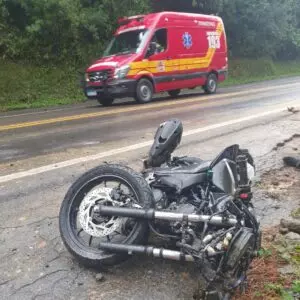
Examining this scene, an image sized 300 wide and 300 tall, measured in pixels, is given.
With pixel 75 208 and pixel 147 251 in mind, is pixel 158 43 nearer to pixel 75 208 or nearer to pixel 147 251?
pixel 75 208

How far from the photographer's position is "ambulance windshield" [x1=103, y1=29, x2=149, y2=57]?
1337 centimetres

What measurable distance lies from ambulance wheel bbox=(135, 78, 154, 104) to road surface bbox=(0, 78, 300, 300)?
143 centimetres

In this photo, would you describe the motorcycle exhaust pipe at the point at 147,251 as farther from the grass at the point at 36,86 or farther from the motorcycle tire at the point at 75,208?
the grass at the point at 36,86

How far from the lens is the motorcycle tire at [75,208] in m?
2.92

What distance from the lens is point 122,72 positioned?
42.4 ft

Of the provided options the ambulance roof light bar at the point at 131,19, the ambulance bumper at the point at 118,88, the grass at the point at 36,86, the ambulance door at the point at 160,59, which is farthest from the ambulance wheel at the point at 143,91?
the grass at the point at 36,86

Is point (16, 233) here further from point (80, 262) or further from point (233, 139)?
point (233, 139)

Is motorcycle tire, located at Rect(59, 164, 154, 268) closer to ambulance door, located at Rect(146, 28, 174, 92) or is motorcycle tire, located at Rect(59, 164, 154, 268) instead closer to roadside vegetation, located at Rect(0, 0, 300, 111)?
ambulance door, located at Rect(146, 28, 174, 92)

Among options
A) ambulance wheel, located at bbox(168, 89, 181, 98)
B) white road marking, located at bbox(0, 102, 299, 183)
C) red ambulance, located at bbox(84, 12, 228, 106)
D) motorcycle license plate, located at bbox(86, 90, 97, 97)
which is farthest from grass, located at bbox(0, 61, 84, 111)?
white road marking, located at bbox(0, 102, 299, 183)

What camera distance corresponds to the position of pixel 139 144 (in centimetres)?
686

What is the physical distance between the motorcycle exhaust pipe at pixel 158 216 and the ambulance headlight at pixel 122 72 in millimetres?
10257

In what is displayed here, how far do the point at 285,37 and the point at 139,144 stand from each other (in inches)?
1225

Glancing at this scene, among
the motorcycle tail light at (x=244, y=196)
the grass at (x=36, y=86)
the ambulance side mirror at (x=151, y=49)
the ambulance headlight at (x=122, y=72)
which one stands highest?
the motorcycle tail light at (x=244, y=196)

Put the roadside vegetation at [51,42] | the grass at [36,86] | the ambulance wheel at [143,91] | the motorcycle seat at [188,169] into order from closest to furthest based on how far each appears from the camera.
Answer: the motorcycle seat at [188,169] → the ambulance wheel at [143,91] → the grass at [36,86] → the roadside vegetation at [51,42]
